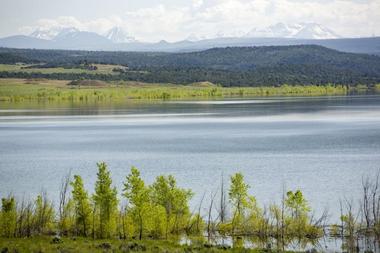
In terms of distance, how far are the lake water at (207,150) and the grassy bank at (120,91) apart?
52.3 meters

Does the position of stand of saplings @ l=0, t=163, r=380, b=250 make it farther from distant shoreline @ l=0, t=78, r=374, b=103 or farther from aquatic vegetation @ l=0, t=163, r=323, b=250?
distant shoreline @ l=0, t=78, r=374, b=103

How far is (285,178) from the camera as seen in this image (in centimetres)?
4378

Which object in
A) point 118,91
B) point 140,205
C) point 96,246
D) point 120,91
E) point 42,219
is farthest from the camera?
point 120,91

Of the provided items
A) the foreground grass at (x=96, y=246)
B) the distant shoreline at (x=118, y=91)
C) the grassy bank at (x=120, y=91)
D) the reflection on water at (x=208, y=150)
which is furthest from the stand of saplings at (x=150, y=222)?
the grassy bank at (x=120, y=91)

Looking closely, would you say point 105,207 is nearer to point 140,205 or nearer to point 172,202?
point 140,205

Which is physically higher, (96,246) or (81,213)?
(81,213)

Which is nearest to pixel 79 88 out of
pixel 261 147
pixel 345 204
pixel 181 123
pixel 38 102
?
pixel 38 102

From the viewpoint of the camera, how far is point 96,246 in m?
25.3

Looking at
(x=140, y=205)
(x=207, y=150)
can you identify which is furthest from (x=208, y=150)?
(x=140, y=205)

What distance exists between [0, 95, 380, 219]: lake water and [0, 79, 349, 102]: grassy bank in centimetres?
5228

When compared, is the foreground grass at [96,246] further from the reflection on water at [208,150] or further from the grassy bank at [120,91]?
the grassy bank at [120,91]

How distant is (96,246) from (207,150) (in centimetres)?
3703

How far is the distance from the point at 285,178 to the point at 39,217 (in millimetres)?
19531

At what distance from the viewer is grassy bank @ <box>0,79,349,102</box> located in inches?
6467
